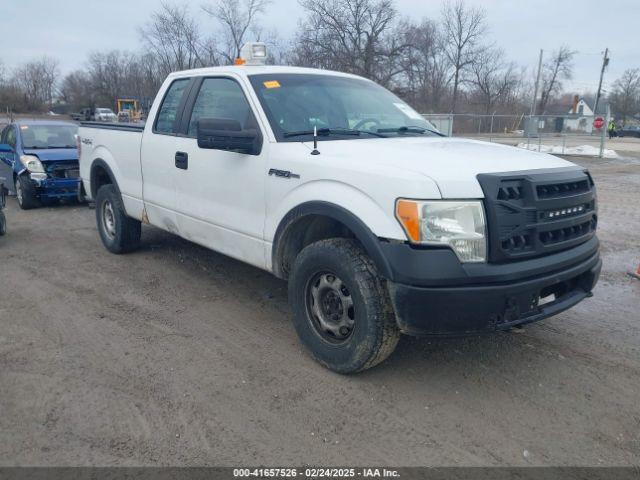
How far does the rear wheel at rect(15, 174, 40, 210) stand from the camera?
9.57m

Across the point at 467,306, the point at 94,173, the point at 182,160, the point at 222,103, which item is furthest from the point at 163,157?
the point at 467,306

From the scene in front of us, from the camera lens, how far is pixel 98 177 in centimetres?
680

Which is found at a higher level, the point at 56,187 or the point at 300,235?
the point at 300,235

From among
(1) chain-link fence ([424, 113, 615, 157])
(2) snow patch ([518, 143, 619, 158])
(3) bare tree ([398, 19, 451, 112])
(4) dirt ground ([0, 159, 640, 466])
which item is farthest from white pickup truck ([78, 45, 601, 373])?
(3) bare tree ([398, 19, 451, 112])

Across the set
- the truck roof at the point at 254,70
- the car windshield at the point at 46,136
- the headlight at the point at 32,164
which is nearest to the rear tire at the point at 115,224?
the truck roof at the point at 254,70

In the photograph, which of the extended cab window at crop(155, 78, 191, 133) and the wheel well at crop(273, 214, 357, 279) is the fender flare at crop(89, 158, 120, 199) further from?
the wheel well at crop(273, 214, 357, 279)

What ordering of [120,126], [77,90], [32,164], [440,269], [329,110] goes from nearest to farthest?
[440,269], [329,110], [120,126], [32,164], [77,90]

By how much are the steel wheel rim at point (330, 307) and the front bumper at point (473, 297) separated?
46 centimetres

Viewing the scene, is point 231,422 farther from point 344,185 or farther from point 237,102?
point 237,102

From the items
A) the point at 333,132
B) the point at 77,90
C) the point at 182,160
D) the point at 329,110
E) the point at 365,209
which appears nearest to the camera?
the point at 365,209

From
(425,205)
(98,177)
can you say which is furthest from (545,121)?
(425,205)

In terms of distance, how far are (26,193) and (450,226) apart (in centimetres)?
895

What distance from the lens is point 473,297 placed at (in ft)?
9.71

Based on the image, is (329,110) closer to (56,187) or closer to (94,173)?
(94,173)
